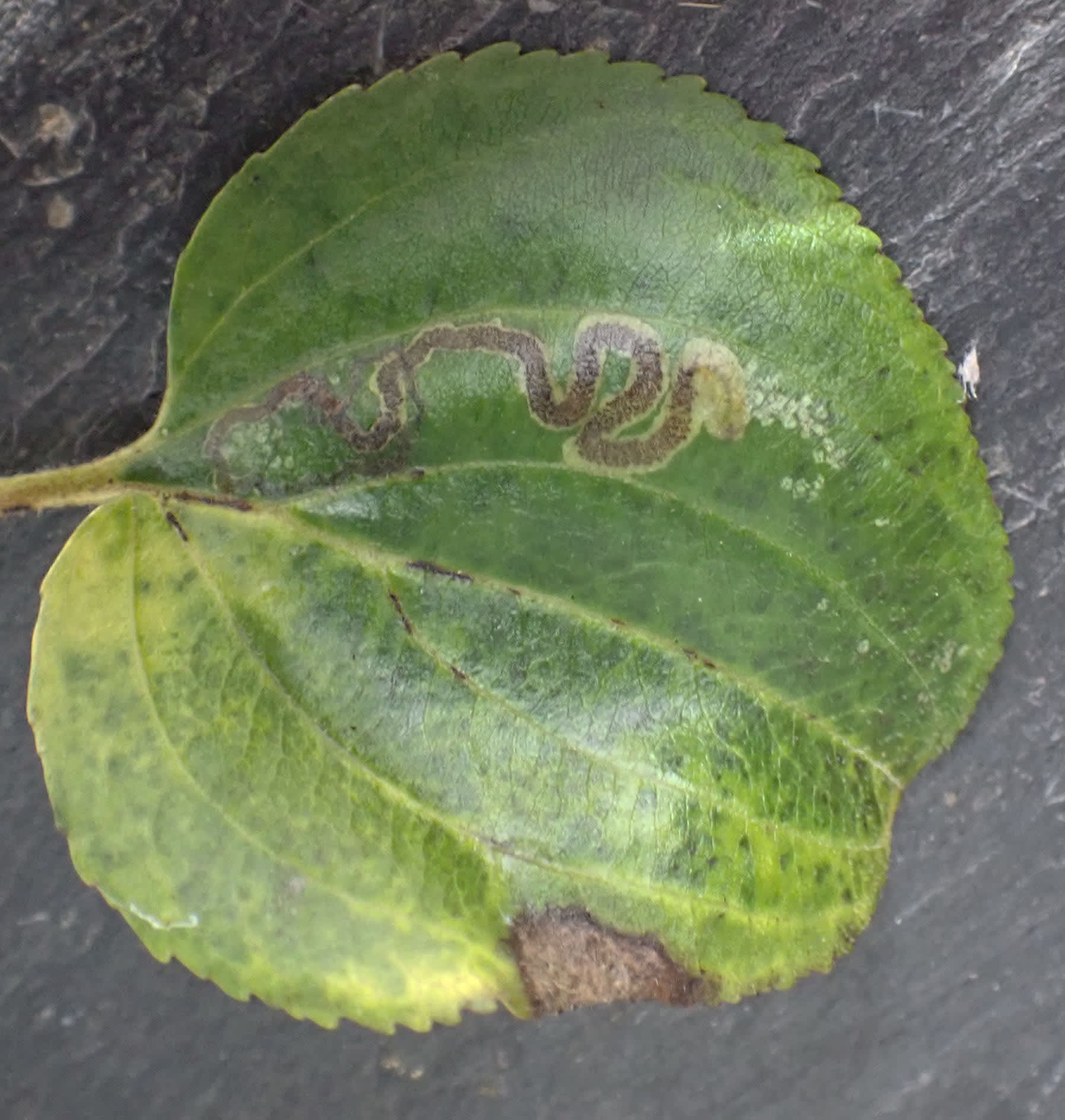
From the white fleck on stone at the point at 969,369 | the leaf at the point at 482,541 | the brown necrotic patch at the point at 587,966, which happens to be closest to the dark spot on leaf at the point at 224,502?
the leaf at the point at 482,541

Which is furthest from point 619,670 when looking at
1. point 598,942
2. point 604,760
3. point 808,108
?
point 808,108

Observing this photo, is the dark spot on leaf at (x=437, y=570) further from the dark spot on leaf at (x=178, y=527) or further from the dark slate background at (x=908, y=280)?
the dark slate background at (x=908, y=280)

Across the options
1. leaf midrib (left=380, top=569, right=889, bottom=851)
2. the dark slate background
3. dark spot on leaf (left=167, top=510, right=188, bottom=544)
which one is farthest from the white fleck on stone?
dark spot on leaf (left=167, top=510, right=188, bottom=544)

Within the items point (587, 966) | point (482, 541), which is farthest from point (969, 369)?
point (587, 966)

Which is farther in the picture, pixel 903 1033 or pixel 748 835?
pixel 903 1033

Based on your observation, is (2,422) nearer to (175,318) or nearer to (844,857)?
(175,318)

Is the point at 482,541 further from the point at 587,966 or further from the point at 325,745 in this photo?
the point at 587,966
